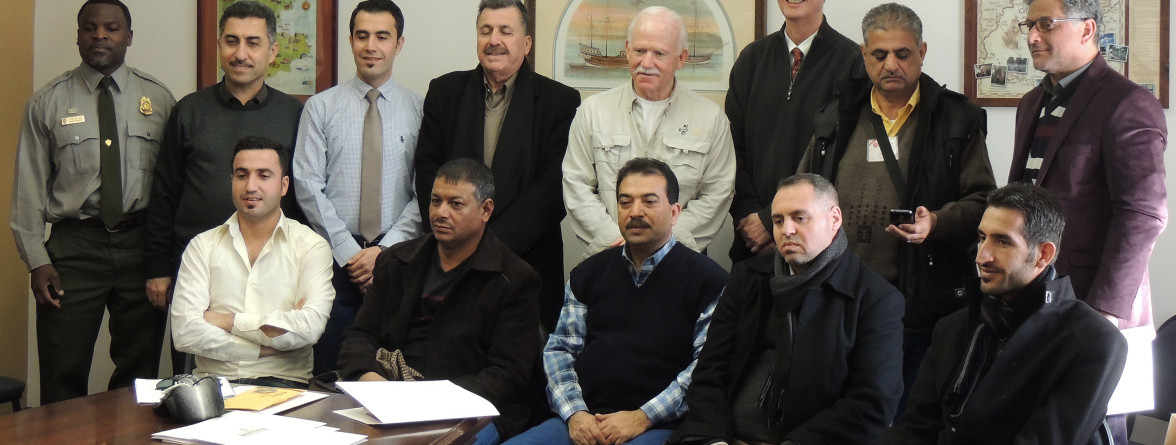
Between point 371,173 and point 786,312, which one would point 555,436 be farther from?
point 371,173

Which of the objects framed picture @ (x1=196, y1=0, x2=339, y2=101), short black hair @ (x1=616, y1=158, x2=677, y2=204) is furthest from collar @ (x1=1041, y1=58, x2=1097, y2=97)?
framed picture @ (x1=196, y1=0, x2=339, y2=101)

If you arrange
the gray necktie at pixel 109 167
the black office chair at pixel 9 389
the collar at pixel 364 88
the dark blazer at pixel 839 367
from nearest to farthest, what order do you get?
the dark blazer at pixel 839 367
the black office chair at pixel 9 389
the collar at pixel 364 88
the gray necktie at pixel 109 167

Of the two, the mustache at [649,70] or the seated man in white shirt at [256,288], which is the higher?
the mustache at [649,70]

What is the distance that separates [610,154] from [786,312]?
1084 mm

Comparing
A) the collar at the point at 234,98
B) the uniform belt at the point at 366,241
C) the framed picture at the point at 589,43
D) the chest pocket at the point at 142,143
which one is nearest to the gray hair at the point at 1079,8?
the framed picture at the point at 589,43

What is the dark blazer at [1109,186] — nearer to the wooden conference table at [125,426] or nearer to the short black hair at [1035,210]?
the short black hair at [1035,210]

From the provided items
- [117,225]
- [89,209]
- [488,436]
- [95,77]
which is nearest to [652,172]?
[488,436]

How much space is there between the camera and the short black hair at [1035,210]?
2369 millimetres

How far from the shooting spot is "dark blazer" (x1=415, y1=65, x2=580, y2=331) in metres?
3.66

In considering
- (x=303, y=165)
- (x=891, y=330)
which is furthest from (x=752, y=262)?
(x=303, y=165)

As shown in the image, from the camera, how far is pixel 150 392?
237 cm

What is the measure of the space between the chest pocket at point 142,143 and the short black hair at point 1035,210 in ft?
10.5

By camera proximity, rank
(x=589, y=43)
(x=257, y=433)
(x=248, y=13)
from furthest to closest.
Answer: (x=589, y=43), (x=248, y=13), (x=257, y=433)

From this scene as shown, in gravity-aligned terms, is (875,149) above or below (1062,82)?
below
